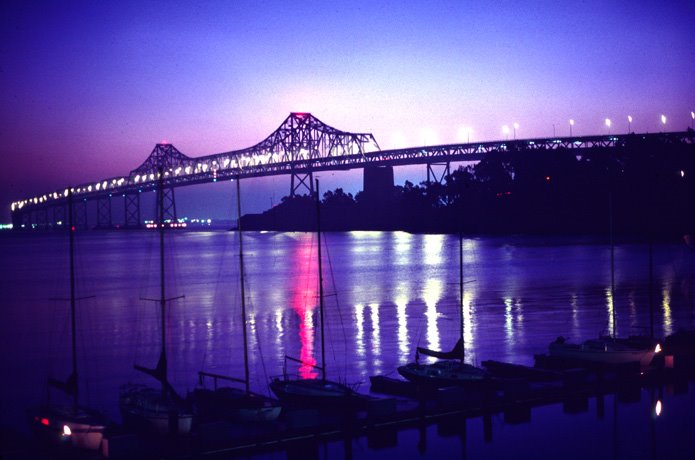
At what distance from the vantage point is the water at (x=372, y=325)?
1378cm

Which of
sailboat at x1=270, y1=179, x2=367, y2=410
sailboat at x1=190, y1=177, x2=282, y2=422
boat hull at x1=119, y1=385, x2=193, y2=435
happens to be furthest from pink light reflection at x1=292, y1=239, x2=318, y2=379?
boat hull at x1=119, y1=385, x2=193, y2=435

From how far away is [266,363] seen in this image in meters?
19.8

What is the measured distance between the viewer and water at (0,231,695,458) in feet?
45.2

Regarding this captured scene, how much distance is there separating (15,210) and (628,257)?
392 ft

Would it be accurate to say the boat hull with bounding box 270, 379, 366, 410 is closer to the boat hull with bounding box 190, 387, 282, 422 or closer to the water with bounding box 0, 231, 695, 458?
the boat hull with bounding box 190, 387, 282, 422

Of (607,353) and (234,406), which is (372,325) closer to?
(607,353)

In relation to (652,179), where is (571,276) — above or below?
below

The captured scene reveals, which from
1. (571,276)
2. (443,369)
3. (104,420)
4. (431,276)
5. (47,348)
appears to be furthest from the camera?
(431,276)

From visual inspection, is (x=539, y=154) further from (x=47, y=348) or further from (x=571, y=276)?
(x=47, y=348)

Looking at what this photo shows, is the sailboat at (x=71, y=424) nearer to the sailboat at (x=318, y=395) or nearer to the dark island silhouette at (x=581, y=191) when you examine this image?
the sailboat at (x=318, y=395)

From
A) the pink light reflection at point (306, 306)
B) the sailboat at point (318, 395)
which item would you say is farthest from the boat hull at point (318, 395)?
the pink light reflection at point (306, 306)

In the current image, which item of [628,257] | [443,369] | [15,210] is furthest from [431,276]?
[15,210]

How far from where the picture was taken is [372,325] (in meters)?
26.5

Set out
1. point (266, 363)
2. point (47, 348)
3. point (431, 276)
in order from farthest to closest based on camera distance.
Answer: point (431, 276)
point (47, 348)
point (266, 363)
